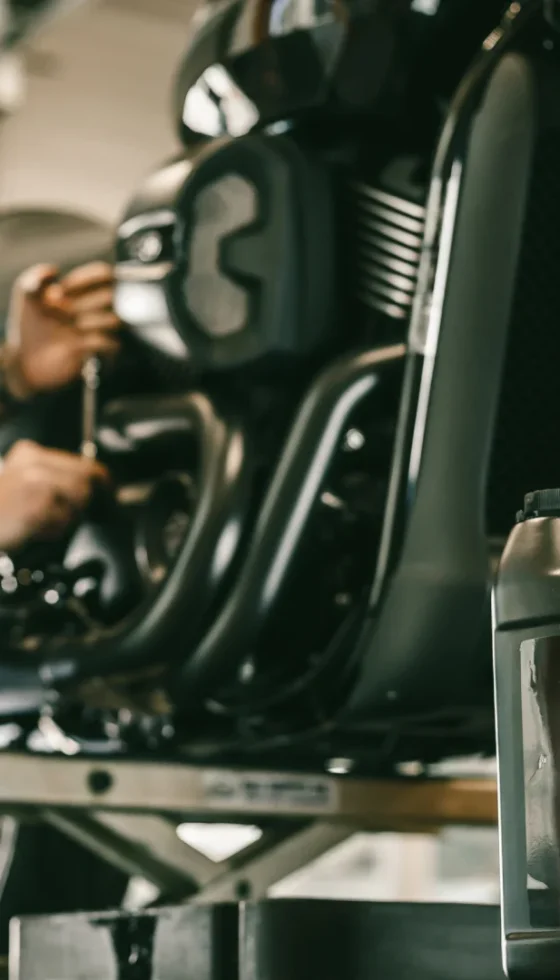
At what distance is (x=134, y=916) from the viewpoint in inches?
36.2

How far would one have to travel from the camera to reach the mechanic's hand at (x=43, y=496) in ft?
4.59

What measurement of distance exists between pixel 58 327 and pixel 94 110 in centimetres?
264

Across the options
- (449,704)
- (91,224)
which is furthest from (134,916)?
(91,224)

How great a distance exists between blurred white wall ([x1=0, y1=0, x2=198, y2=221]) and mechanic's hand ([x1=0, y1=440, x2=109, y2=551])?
2581 millimetres

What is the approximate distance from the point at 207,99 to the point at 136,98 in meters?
2.82

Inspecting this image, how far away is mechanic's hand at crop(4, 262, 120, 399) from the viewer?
1482mm

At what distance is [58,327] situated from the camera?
1502mm

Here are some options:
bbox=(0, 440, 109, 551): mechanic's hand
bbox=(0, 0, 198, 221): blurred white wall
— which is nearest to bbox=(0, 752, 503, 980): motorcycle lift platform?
bbox=(0, 440, 109, 551): mechanic's hand

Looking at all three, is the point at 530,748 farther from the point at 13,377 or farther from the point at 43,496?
the point at 13,377

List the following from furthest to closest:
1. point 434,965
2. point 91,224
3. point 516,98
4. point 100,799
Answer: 1. point 91,224
2. point 100,799
3. point 516,98
4. point 434,965

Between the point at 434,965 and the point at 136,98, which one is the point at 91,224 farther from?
the point at 136,98

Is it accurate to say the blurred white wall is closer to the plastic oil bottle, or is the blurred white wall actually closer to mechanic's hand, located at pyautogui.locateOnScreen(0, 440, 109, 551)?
mechanic's hand, located at pyautogui.locateOnScreen(0, 440, 109, 551)

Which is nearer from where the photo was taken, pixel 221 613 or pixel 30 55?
pixel 221 613

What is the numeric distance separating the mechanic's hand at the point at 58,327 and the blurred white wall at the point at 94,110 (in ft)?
7.99
